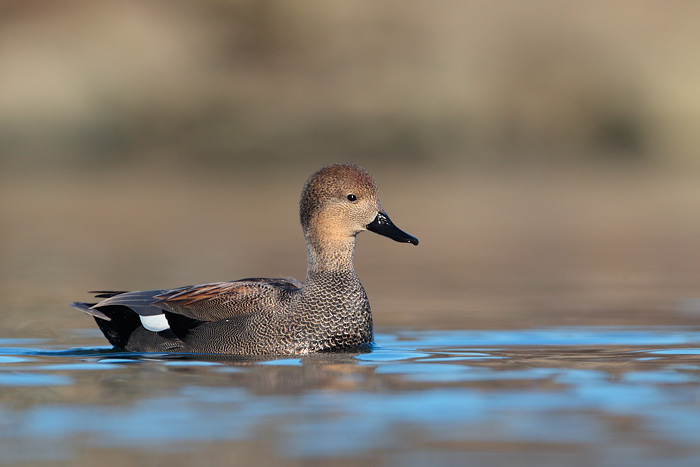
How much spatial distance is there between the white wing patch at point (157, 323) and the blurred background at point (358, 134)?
4.72 meters

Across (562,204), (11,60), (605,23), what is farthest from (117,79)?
(562,204)

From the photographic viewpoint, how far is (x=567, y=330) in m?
9.20

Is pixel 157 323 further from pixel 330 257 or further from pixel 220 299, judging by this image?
pixel 330 257

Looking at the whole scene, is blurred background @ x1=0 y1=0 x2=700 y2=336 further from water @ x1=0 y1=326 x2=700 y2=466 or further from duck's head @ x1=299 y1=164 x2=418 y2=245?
water @ x1=0 y1=326 x2=700 y2=466

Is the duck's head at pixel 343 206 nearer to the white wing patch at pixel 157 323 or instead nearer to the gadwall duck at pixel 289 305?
the gadwall duck at pixel 289 305

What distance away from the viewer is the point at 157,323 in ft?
27.5

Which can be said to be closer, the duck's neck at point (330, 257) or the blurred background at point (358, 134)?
the duck's neck at point (330, 257)

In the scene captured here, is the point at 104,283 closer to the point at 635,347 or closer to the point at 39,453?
the point at 635,347

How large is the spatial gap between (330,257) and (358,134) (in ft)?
146

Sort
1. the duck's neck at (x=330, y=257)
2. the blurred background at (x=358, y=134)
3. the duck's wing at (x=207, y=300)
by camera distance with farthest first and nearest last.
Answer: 1. the blurred background at (x=358, y=134)
2. the duck's neck at (x=330, y=257)
3. the duck's wing at (x=207, y=300)

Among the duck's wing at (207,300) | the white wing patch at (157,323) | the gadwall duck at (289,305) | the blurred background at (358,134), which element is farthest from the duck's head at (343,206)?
the blurred background at (358,134)

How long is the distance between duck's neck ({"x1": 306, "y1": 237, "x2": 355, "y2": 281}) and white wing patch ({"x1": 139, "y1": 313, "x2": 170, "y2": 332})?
1.00m

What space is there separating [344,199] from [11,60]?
173ft

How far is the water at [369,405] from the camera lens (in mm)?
5156
